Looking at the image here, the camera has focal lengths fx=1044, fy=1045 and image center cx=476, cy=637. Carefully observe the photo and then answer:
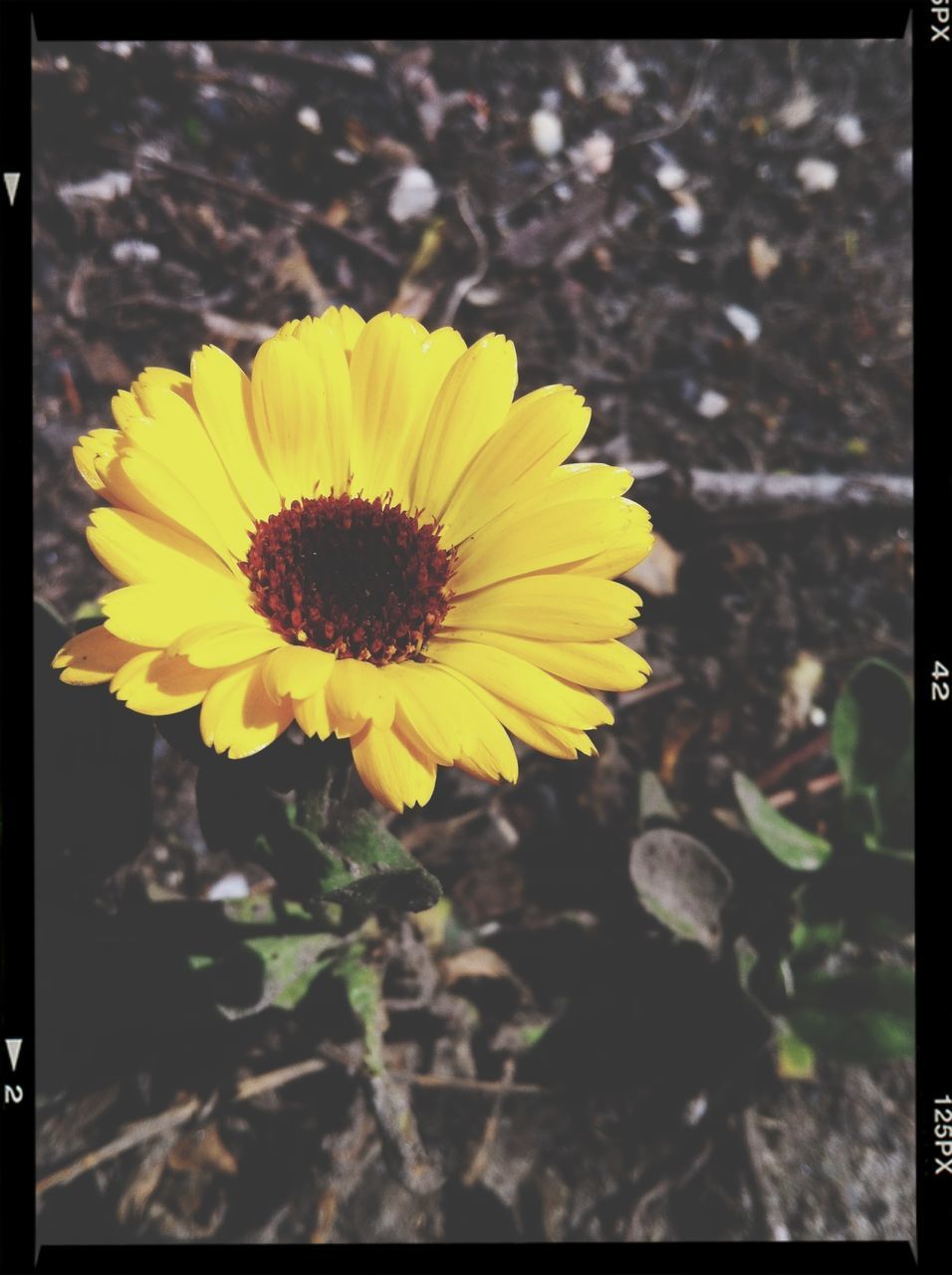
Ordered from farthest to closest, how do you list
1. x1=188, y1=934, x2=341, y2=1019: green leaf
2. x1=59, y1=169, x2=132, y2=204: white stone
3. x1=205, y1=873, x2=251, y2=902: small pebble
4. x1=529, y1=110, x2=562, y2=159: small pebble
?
x1=529, y1=110, x2=562, y2=159: small pebble, x1=59, y1=169, x2=132, y2=204: white stone, x1=205, y1=873, x2=251, y2=902: small pebble, x1=188, y1=934, x2=341, y2=1019: green leaf

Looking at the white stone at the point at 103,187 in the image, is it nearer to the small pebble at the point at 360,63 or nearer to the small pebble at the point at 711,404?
the small pebble at the point at 360,63

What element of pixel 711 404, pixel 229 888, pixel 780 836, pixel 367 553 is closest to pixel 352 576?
pixel 367 553

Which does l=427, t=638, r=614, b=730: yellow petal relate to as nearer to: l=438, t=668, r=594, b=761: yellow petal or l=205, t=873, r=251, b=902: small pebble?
l=438, t=668, r=594, b=761: yellow petal

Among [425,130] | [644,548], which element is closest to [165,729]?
[644,548]

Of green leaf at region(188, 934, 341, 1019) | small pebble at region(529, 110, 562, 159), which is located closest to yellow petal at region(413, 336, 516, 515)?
green leaf at region(188, 934, 341, 1019)

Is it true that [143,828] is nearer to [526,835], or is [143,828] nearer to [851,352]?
[526,835]

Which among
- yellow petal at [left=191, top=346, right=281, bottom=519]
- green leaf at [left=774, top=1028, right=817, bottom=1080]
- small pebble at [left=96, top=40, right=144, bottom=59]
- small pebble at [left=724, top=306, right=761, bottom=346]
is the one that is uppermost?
small pebble at [left=96, top=40, right=144, bottom=59]
